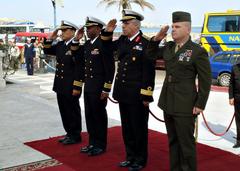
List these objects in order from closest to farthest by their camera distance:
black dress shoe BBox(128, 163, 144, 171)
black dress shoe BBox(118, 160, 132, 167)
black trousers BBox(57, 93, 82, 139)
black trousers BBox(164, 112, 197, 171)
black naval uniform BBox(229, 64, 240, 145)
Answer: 1. black trousers BBox(164, 112, 197, 171)
2. black dress shoe BBox(128, 163, 144, 171)
3. black dress shoe BBox(118, 160, 132, 167)
4. black naval uniform BBox(229, 64, 240, 145)
5. black trousers BBox(57, 93, 82, 139)

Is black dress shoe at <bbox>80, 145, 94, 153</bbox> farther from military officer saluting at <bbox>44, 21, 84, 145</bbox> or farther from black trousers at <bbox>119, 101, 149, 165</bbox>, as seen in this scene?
black trousers at <bbox>119, 101, 149, 165</bbox>

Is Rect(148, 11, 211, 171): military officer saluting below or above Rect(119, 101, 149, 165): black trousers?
above

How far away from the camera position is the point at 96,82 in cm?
510

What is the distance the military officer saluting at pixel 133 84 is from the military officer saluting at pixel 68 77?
0.86m

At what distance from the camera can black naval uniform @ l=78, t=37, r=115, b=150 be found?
502 centimetres

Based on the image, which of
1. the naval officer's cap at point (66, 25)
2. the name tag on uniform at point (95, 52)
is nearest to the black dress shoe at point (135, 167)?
the name tag on uniform at point (95, 52)

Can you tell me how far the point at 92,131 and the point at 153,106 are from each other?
15.4 ft

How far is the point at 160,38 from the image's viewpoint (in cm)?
395

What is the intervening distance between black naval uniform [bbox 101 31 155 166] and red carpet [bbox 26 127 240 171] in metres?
0.31

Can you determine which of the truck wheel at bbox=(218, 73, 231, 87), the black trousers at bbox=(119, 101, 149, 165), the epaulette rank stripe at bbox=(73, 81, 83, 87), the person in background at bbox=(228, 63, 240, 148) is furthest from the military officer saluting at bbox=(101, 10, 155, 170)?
the truck wheel at bbox=(218, 73, 231, 87)

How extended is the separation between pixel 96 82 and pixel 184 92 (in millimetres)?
1615

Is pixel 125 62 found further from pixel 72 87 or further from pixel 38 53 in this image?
pixel 38 53

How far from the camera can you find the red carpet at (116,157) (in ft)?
15.6

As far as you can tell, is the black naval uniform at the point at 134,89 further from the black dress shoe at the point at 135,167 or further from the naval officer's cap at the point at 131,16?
the naval officer's cap at the point at 131,16
